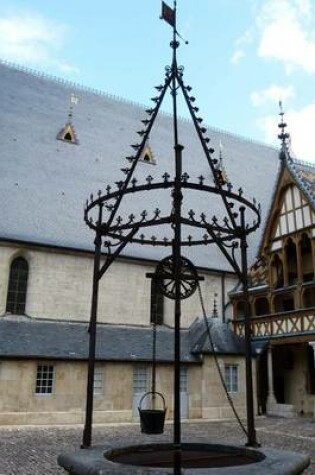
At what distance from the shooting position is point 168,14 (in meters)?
6.57

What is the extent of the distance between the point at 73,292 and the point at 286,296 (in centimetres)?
925

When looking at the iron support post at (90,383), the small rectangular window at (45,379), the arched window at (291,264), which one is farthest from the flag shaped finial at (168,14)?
the arched window at (291,264)

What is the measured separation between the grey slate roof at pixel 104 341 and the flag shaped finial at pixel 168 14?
1299cm

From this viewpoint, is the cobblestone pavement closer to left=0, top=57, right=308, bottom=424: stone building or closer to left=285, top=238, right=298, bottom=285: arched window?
left=0, top=57, right=308, bottom=424: stone building

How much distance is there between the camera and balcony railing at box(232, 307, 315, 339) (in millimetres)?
18438

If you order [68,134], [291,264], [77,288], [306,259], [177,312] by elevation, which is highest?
[68,134]

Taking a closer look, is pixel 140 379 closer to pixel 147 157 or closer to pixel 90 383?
pixel 90 383

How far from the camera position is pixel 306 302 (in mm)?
19781

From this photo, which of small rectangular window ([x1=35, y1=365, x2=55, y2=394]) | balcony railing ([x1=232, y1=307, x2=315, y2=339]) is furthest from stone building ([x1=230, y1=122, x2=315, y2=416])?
small rectangular window ([x1=35, y1=365, x2=55, y2=394])

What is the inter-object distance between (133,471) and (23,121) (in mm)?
22441

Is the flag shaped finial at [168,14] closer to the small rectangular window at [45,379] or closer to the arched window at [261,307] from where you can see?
the small rectangular window at [45,379]

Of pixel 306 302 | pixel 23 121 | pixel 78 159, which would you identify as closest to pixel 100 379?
pixel 306 302

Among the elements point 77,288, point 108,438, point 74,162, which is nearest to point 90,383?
point 108,438

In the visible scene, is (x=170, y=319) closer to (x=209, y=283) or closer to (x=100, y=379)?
(x=209, y=283)
